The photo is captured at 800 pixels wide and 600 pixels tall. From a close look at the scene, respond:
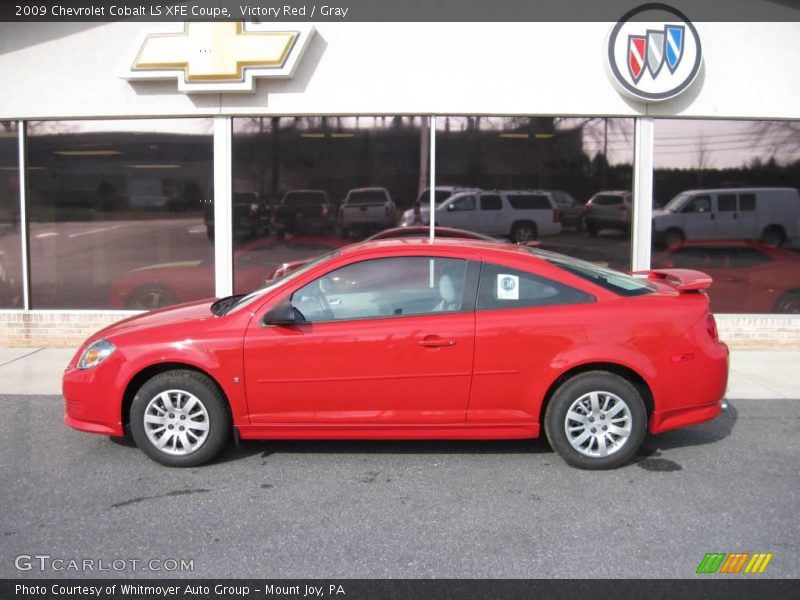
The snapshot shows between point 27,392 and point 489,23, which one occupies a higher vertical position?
point 489,23

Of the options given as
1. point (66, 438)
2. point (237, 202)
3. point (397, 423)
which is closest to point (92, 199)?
point (237, 202)

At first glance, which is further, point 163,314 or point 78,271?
point 78,271

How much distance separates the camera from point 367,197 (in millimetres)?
9312

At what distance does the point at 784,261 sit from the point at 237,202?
6.76m

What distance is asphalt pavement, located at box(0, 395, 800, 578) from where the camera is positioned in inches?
152

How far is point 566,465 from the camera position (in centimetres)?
519

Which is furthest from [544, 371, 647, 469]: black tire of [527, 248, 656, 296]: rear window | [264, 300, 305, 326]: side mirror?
[264, 300, 305, 326]: side mirror

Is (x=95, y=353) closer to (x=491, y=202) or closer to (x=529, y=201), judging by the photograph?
(x=491, y=202)

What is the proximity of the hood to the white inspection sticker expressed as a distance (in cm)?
197

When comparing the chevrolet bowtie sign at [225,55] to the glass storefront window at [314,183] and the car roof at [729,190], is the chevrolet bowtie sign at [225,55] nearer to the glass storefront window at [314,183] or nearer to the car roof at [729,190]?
the glass storefront window at [314,183]

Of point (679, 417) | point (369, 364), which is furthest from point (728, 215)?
point (369, 364)

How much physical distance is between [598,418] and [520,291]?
0.99 metres

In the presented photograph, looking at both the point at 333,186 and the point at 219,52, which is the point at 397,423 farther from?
the point at 219,52

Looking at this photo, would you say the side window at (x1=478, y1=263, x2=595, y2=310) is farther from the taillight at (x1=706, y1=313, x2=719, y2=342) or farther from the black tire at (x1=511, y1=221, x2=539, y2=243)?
the black tire at (x1=511, y1=221, x2=539, y2=243)
